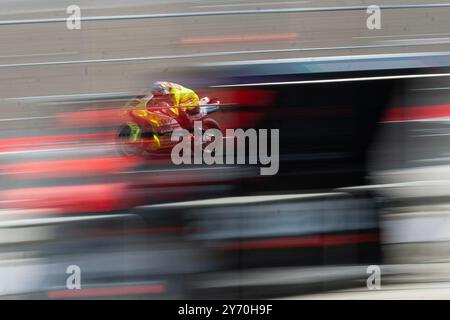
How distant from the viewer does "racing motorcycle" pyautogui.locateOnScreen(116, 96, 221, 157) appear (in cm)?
395

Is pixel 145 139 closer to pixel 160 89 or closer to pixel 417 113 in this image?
pixel 160 89

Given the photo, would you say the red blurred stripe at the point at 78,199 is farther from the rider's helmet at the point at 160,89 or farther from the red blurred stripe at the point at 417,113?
the red blurred stripe at the point at 417,113

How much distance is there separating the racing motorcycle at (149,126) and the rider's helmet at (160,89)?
0.03 metres

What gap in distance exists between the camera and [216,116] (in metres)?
3.93

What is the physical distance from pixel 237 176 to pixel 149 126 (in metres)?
0.39

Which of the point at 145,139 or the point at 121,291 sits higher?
A: the point at 145,139

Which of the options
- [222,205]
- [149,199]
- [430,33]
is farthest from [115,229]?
[430,33]

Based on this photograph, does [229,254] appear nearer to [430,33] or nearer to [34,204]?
[34,204]

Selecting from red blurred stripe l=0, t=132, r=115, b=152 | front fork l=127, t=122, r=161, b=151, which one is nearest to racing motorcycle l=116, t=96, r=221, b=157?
front fork l=127, t=122, r=161, b=151

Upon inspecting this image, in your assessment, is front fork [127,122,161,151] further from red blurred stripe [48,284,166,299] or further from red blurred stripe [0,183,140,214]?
red blurred stripe [48,284,166,299]

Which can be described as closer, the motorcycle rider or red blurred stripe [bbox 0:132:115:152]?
the motorcycle rider

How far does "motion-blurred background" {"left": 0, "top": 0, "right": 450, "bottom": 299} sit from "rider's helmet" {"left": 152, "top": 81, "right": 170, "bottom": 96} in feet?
0.10

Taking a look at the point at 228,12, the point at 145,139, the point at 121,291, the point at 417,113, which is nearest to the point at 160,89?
the point at 145,139

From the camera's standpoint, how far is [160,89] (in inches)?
156
